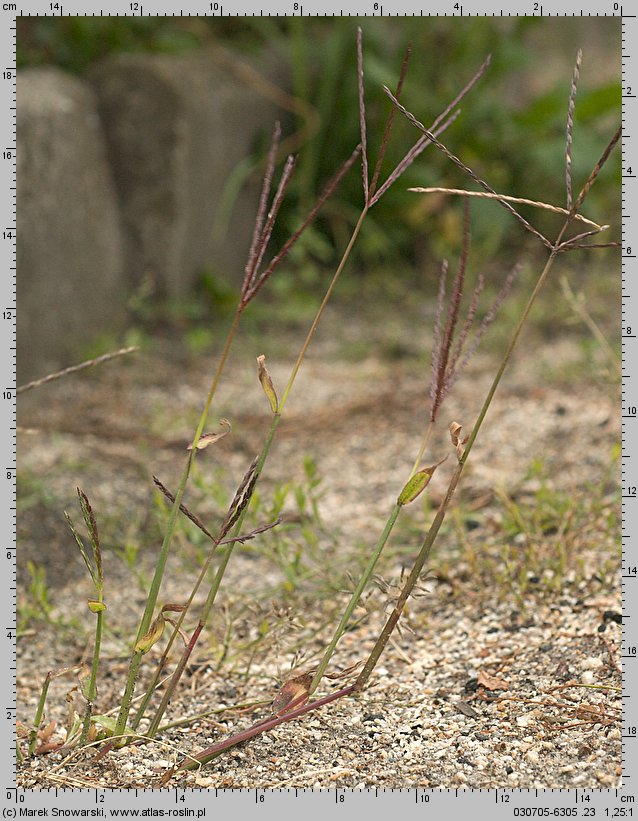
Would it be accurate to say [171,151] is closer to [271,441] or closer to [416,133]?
[416,133]

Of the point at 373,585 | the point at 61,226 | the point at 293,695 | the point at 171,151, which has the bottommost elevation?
the point at 373,585

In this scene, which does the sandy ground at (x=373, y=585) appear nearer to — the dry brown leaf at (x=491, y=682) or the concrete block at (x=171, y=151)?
the dry brown leaf at (x=491, y=682)

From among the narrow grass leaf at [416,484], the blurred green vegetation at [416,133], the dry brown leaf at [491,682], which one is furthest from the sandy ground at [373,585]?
the blurred green vegetation at [416,133]

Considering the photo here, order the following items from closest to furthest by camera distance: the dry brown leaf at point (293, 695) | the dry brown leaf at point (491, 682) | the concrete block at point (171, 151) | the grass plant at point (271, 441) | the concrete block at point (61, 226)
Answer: the grass plant at point (271, 441) → the dry brown leaf at point (293, 695) → the dry brown leaf at point (491, 682) → the concrete block at point (61, 226) → the concrete block at point (171, 151)

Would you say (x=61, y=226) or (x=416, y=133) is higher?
(x=416, y=133)

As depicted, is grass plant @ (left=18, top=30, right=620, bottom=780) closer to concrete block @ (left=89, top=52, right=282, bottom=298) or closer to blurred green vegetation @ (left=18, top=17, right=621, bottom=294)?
concrete block @ (left=89, top=52, right=282, bottom=298)

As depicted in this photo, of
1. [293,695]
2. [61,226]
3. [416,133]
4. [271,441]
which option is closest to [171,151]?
[61,226]

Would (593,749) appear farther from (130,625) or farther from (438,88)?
(438,88)

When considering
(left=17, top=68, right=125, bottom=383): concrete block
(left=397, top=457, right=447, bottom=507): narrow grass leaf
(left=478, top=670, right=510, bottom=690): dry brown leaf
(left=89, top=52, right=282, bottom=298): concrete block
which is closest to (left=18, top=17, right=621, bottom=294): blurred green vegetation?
(left=89, top=52, right=282, bottom=298): concrete block

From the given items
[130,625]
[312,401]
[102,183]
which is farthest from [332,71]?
[130,625]
